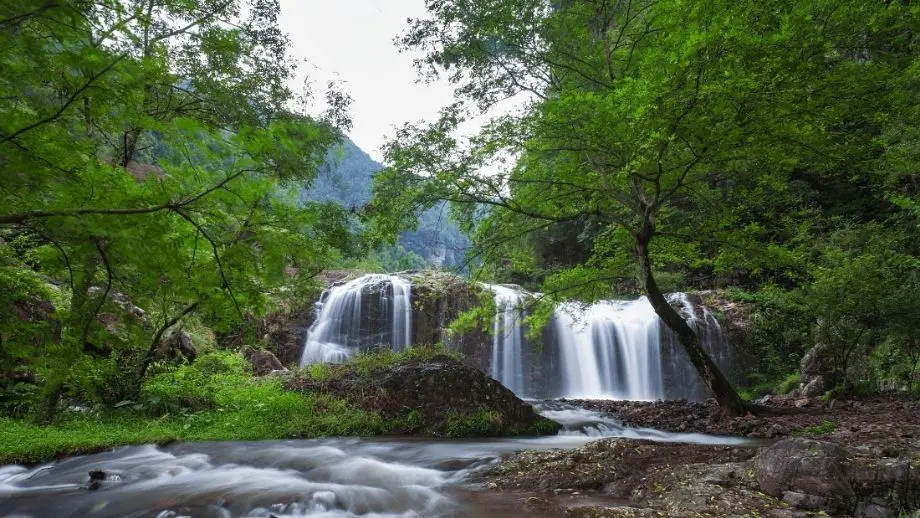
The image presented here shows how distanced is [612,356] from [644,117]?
14.2 meters

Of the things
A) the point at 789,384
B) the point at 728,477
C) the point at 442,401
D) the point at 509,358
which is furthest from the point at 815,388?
the point at 728,477

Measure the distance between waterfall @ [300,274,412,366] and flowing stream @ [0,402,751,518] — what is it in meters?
10.6

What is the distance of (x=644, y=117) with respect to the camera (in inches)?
209

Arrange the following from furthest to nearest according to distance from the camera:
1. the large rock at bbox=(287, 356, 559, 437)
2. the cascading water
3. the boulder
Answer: the cascading water → the boulder → the large rock at bbox=(287, 356, 559, 437)

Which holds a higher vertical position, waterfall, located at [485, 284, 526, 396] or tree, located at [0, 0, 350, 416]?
tree, located at [0, 0, 350, 416]

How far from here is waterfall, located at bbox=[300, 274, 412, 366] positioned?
701 inches

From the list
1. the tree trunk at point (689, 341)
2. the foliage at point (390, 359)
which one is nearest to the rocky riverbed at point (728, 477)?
the tree trunk at point (689, 341)

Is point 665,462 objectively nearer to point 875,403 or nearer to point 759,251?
point 759,251

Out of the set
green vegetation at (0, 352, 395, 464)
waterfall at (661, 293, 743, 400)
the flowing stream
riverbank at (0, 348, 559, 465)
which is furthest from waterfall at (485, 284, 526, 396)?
the flowing stream

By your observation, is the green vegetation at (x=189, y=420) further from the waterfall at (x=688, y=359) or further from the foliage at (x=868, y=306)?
the waterfall at (x=688, y=359)

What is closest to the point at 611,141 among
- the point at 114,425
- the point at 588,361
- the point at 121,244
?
the point at 121,244

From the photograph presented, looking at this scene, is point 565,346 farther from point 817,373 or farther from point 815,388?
point 815,388

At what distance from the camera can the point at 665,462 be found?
5105 mm

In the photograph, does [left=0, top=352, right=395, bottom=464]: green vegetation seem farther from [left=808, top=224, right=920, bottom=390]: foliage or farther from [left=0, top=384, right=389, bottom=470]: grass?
[left=808, top=224, right=920, bottom=390]: foliage
